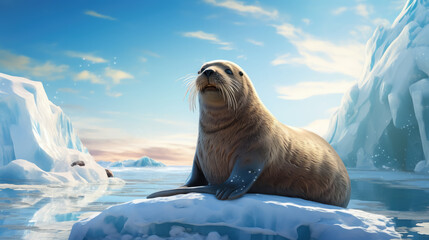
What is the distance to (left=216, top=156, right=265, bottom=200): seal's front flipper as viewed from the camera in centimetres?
321

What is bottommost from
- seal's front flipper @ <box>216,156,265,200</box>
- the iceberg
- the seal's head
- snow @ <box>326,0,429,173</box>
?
seal's front flipper @ <box>216,156,265,200</box>

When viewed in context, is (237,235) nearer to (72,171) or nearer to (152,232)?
(152,232)

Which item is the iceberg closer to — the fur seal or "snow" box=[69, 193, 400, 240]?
the fur seal

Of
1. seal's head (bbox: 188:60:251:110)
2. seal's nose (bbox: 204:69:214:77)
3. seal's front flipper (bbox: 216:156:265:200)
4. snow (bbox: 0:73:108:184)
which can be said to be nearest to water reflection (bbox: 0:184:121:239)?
seal's front flipper (bbox: 216:156:265:200)

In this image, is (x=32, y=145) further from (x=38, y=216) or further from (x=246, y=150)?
(x=246, y=150)

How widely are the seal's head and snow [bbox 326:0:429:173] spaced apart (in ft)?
51.3

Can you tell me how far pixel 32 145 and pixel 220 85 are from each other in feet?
45.6

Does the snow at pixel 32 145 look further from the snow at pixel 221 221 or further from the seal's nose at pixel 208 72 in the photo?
the seal's nose at pixel 208 72

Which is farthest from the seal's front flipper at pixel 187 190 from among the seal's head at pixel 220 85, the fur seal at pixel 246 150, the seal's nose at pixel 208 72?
the seal's nose at pixel 208 72

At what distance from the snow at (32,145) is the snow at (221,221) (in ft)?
31.3

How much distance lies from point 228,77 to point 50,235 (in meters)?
2.33

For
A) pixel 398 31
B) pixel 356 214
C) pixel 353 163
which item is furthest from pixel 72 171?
pixel 398 31

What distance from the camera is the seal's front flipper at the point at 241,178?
10.5ft

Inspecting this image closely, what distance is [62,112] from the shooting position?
20984 millimetres
